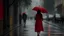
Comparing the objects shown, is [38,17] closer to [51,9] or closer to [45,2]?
[51,9]

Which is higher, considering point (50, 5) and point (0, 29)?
point (50, 5)

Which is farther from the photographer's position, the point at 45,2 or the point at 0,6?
the point at 45,2

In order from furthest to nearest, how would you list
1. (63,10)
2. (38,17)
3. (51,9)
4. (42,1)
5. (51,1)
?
1. (42,1)
2. (51,1)
3. (51,9)
4. (63,10)
5. (38,17)

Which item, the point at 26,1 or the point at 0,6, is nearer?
the point at 0,6

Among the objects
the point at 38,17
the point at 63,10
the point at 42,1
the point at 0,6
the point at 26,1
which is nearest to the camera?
the point at 38,17

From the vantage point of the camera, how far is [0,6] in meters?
16.9

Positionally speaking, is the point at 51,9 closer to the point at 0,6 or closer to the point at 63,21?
the point at 63,21

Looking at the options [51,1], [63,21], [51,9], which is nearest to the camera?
[63,21]

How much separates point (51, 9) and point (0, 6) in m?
53.3

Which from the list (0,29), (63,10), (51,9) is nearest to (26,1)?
(0,29)

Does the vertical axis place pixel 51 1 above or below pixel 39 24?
above

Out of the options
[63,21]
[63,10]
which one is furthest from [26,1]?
[63,10]

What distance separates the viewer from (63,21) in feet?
141

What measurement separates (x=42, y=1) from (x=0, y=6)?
216 feet
